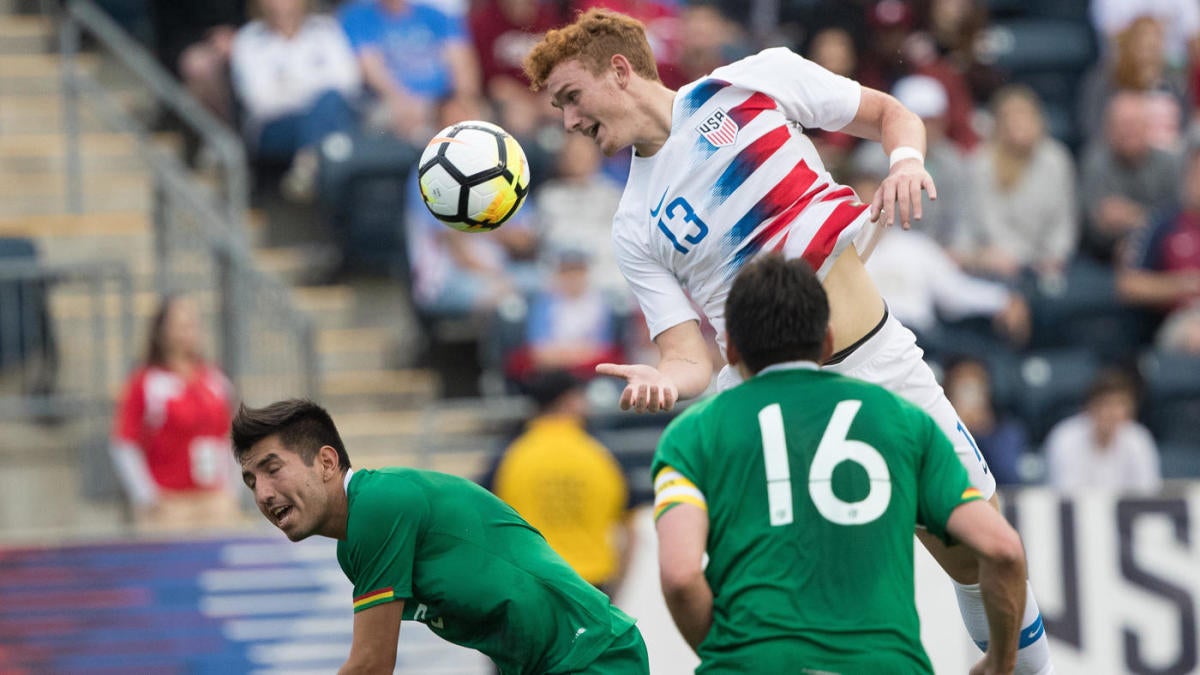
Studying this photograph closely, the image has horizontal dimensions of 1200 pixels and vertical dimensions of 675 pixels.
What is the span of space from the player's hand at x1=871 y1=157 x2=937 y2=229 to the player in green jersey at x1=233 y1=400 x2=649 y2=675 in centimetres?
154

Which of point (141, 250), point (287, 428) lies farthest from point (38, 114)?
point (287, 428)

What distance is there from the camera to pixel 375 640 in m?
5.63

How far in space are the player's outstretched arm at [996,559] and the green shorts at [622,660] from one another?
1321 millimetres

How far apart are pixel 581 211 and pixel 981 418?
10.5ft

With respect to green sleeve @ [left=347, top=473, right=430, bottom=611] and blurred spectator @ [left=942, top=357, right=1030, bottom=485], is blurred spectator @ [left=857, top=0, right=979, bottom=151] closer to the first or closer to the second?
blurred spectator @ [left=942, top=357, right=1030, bottom=485]

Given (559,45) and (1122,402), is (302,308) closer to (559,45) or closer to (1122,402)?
(1122,402)

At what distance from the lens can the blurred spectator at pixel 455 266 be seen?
41.5ft

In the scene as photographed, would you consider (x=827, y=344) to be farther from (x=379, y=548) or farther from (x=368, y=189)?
(x=368, y=189)

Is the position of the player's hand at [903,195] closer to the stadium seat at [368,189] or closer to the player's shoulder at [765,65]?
the player's shoulder at [765,65]

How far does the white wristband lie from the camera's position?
20.2 feet

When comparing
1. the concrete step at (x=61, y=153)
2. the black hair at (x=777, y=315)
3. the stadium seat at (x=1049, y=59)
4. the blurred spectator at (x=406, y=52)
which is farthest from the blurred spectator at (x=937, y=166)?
the black hair at (x=777, y=315)

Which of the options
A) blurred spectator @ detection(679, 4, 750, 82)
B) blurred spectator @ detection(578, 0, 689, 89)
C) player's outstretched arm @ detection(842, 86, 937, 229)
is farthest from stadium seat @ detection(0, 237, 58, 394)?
player's outstretched arm @ detection(842, 86, 937, 229)

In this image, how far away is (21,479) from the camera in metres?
11.7

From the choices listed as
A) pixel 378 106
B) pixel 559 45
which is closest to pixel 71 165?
pixel 378 106
